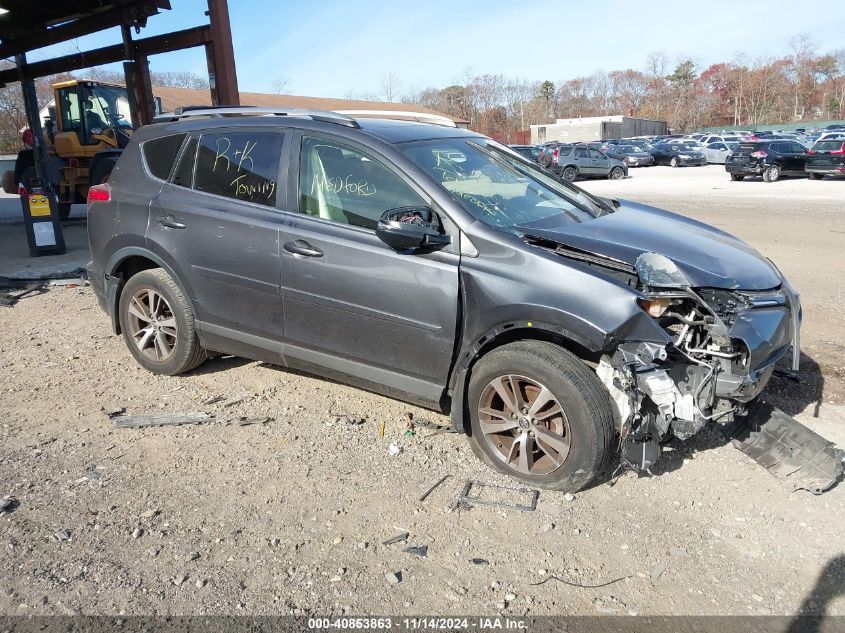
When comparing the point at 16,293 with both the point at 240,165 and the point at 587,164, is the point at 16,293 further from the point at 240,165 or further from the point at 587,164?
the point at 587,164

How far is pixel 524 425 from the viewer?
351 cm

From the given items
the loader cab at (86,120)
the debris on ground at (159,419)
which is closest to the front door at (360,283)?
the debris on ground at (159,419)

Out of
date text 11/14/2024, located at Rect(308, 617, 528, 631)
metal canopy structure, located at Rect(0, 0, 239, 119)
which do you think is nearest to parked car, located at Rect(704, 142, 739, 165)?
metal canopy structure, located at Rect(0, 0, 239, 119)

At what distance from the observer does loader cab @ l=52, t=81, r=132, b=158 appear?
1495 centimetres

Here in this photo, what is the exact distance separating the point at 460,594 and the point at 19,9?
1043 centimetres

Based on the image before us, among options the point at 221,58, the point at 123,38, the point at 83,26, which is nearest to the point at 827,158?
the point at 221,58

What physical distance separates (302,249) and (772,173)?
2500cm

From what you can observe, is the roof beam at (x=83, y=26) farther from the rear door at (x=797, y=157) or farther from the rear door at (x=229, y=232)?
the rear door at (x=797, y=157)

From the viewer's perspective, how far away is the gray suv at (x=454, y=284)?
3301 millimetres

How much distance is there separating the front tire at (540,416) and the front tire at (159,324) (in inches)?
90.6

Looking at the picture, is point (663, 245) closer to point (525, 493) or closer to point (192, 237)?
point (525, 493)

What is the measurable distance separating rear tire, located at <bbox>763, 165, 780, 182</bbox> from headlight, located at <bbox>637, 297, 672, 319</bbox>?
2459cm

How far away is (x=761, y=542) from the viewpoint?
10.2ft

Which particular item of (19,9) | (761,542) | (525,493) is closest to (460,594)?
(525,493)
